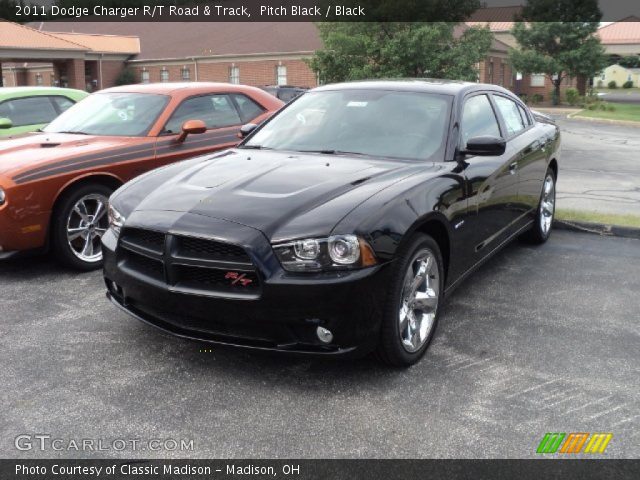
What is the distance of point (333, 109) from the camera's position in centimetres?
500

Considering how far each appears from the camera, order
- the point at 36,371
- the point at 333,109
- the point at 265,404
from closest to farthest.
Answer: the point at 265,404 < the point at 36,371 < the point at 333,109

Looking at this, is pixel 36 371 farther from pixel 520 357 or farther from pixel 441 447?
pixel 520 357

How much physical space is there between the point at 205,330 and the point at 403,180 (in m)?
1.45

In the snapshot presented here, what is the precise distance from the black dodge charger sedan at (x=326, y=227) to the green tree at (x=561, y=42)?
124ft

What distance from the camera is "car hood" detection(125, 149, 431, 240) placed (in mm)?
3480

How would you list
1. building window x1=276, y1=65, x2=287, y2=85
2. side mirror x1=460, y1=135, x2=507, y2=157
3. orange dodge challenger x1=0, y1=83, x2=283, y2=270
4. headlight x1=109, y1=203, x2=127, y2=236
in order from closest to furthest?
headlight x1=109, y1=203, x2=127, y2=236 < side mirror x1=460, y1=135, x2=507, y2=157 < orange dodge challenger x1=0, y1=83, x2=283, y2=270 < building window x1=276, y1=65, x2=287, y2=85

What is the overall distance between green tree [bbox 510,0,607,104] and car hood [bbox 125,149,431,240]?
3855 cm

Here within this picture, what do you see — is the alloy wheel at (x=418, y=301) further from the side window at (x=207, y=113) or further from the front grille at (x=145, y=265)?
the side window at (x=207, y=113)

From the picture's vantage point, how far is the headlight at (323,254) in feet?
11.0

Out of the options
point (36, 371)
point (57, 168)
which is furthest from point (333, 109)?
point (36, 371)

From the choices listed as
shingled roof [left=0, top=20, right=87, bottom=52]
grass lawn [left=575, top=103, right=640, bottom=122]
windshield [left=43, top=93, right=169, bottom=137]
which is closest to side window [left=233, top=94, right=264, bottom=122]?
windshield [left=43, top=93, right=169, bottom=137]

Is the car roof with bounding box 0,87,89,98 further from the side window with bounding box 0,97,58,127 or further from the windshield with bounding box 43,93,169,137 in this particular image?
the windshield with bounding box 43,93,169,137

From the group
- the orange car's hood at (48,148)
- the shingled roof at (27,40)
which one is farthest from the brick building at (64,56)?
the orange car's hood at (48,148)

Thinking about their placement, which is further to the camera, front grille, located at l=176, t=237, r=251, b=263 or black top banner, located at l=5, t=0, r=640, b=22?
black top banner, located at l=5, t=0, r=640, b=22
